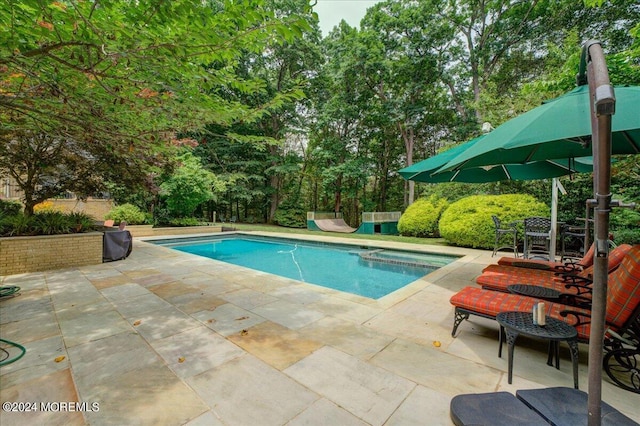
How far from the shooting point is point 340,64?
49.8 ft

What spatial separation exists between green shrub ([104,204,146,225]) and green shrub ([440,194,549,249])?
13.4 metres

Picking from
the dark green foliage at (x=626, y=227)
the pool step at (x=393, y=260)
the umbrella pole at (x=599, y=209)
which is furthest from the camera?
the pool step at (x=393, y=260)

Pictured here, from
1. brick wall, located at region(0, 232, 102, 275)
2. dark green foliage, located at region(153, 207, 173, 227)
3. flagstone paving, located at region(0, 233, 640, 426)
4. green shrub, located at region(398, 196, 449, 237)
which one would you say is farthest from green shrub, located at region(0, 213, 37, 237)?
green shrub, located at region(398, 196, 449, 237)

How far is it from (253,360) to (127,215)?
13559mm

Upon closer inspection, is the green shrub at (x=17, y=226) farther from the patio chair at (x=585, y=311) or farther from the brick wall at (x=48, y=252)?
the patio chair at (x=585, y=311)

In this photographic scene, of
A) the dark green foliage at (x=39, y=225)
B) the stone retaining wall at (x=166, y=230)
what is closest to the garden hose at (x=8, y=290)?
the dark green foliage at (x=39, y=225)

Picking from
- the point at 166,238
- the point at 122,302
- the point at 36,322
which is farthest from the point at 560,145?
the point at 166,238

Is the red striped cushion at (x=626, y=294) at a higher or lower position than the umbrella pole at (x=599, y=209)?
lower

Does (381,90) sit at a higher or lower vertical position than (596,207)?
higher

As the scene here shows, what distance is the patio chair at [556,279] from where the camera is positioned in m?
3.06

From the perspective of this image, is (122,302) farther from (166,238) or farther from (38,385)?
(166,238)

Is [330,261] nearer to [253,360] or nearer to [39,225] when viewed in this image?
[253,360]

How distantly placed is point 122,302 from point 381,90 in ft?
50.8

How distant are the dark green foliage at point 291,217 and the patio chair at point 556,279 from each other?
15.5 metres
